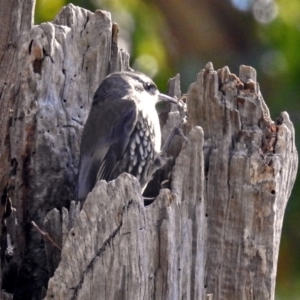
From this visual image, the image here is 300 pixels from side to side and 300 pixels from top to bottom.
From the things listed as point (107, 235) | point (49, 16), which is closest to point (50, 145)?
point (107, 235)

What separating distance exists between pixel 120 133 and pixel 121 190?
164 centimetres

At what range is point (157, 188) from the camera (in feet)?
18.7

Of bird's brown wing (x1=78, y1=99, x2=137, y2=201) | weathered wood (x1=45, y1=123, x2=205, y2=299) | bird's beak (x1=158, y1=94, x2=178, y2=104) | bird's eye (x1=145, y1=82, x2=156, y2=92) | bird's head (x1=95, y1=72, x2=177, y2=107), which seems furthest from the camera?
bird's eye (x1=145, y1=82, x2=156, y2=92)

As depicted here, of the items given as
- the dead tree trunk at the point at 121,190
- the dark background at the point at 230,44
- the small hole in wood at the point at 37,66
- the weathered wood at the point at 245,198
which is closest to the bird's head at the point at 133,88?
the dead tree trunk at the point at 121,190

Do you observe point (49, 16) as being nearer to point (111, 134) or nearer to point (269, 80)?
point (269, 80)

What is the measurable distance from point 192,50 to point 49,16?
76.9 inches

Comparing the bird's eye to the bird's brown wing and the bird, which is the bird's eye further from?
the bird's brown wing

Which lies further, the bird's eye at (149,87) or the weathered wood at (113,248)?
the bird's eye at (149,87)

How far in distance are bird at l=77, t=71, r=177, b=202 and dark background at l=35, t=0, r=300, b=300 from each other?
2498 millimetres

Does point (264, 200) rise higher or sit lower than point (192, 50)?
lower

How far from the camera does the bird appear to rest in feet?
18.6

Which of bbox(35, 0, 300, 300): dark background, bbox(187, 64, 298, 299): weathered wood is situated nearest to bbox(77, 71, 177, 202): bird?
bbox(187, 64, 298, 299): weathered wood

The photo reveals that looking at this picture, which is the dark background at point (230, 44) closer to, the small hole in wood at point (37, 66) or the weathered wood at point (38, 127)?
the weathered wood at point (38, 127)

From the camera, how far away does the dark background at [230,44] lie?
845 cm
